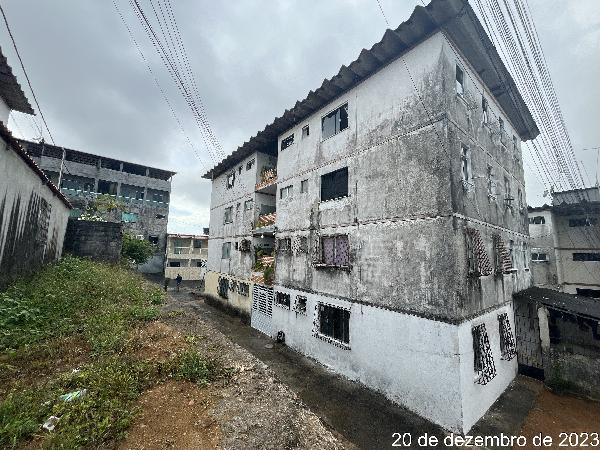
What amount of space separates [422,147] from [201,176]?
24.6 meters

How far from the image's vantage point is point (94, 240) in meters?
21.8

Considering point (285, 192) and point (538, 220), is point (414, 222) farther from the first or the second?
point (538, 220)

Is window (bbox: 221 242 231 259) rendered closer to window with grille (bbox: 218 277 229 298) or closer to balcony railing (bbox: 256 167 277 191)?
window with grille (bbox: 218 277 229 298)

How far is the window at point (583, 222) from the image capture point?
65.1ft

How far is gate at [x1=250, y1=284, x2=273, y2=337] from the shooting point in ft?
54.1

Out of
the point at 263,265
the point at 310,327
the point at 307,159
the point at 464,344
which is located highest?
the point at 307,159

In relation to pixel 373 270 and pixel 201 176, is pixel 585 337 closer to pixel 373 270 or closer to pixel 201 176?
pixel 373 270

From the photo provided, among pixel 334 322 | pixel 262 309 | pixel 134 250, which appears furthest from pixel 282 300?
pixel 134 250

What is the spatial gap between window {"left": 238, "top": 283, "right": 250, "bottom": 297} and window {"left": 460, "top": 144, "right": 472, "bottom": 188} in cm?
1560

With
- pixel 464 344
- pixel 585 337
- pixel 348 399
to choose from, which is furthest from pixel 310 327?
pixel 585 337

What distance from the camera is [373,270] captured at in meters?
10.3

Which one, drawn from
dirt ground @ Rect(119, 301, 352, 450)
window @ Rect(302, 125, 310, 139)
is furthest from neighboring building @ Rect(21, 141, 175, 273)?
dirt ground @ Rect(119, 301, 352, 450)

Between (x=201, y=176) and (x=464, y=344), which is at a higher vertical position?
(x=201, y=176)

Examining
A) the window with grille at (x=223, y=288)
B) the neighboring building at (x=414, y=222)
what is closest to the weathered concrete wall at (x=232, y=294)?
the window with grille at (x=223, y=288)
